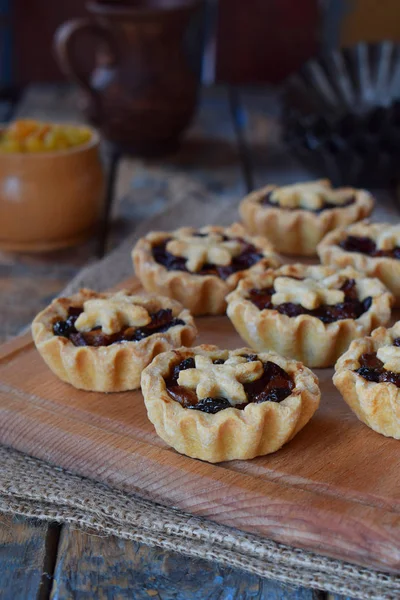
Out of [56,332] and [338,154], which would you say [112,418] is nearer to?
[56,332]

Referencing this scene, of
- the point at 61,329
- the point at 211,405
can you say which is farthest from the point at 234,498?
the point at 61,329

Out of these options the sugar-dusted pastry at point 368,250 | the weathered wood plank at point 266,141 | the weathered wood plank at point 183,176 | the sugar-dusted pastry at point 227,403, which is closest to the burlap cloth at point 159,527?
the sugar-dusted pastry at point 227,403

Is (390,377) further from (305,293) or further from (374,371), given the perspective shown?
(305,293)

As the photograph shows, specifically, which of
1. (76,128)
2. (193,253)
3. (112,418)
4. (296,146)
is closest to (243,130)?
(296,146)

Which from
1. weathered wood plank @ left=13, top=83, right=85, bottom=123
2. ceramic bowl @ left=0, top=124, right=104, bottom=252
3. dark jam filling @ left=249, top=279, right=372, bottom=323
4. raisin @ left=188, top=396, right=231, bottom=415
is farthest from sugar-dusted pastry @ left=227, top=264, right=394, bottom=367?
weathered wood plank @ left=13, top=83, right=85, bottom=123

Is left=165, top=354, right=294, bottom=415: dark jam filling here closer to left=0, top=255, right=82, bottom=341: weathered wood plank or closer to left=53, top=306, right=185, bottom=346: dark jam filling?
left=53, top=306, right=185, bottom=346: dark jam filling

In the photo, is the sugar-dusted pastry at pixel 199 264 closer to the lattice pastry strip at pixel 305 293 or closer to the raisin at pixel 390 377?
the lattice pastry strip at pixel 305 293
